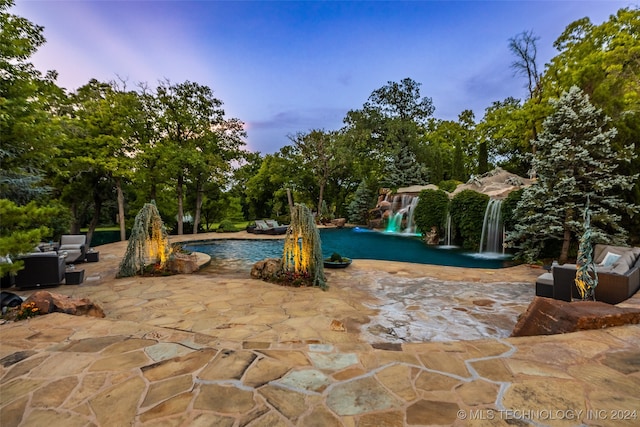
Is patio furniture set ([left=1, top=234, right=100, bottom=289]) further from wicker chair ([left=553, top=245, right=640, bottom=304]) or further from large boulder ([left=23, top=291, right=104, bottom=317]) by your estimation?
wicker chair ([left=553, top=245, right=640, bottom=304])

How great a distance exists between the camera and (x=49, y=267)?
5.86 metres

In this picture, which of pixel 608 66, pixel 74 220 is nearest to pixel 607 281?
pixel 608 66

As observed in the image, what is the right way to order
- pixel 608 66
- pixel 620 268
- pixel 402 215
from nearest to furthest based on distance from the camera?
pixel 620 268 < pixel 608 66 < pixel 402 215

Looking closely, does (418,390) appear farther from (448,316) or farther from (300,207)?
(300,207)

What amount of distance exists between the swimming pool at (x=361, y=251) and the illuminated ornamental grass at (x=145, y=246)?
222 centimetres

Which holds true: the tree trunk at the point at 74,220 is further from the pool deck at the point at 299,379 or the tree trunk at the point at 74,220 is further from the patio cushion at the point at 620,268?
the patio cushion at the point at 620,268

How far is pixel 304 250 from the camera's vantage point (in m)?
6.54

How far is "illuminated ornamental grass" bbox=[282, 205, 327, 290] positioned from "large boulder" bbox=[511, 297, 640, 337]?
3.78 m

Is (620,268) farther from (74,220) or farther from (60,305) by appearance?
(74,220)

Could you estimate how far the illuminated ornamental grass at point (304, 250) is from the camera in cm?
632

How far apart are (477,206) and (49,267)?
48.0 ft

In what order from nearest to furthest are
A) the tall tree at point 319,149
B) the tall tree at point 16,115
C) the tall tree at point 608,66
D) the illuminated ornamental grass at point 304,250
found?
the tall tree at point 16,115 → the illuminated ornamental grass at point 304,250 → the tall tree at point 608,66 → the tall tree at point 319,149

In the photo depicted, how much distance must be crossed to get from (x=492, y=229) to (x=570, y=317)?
32.4 ft

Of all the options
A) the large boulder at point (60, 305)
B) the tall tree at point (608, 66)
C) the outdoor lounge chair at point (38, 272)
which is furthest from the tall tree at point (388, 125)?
the large boulder at point (60, 305)
